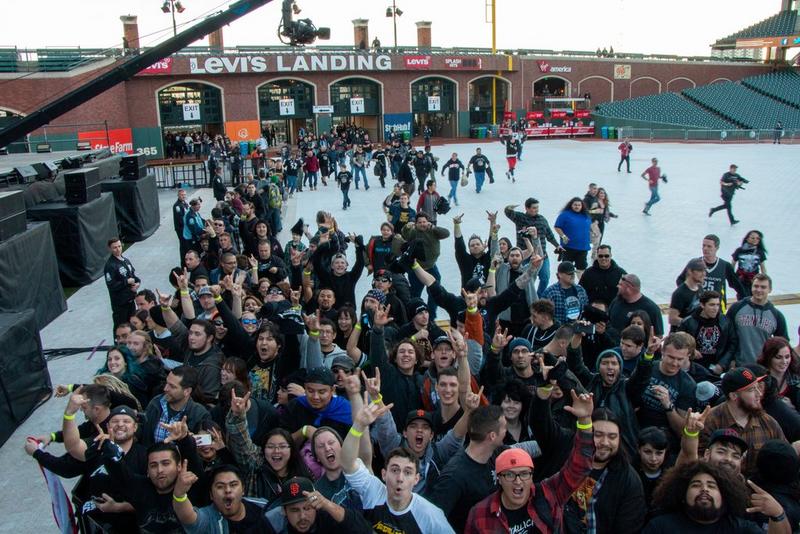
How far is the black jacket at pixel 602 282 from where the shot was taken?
759 cm

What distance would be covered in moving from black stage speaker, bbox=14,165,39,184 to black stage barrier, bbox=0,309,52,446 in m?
6.94

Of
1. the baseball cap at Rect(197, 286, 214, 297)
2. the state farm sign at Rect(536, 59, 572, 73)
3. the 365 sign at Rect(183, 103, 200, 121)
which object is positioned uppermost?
the state farm sign at Rect(536, 59, 572, 73)

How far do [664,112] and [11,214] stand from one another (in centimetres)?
4830

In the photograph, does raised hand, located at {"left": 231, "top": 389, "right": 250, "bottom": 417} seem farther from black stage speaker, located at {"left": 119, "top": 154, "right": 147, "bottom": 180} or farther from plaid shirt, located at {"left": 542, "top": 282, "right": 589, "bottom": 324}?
black stage speaker, located at {"left": 119, "top": 154, "right": 147, "bottom": 180}

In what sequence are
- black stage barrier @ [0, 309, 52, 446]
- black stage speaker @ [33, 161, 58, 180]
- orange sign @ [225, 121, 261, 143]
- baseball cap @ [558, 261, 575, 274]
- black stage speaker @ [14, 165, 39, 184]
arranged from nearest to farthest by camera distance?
1. baseball cap @ [558, 261, 575, 274]
2. black stage barrier @ [0, 309, 52, 446]
3. black stage speaker @ [14, 165, 39, 184]
4. black stage speaker @ [33, 161, 58, 180]
5. orange sign @ [225, 121, 261, 143]

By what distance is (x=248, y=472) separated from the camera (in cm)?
432

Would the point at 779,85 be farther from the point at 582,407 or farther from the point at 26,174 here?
the point at 582,407

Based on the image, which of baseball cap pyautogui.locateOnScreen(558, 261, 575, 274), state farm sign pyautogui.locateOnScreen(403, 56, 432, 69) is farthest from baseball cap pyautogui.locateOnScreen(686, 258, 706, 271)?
state farm sign pyautogui.locateOnScreen(403, 56, 432, 69)

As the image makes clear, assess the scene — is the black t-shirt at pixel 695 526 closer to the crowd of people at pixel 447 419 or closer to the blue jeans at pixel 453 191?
the crowd of people at pixel 447 419

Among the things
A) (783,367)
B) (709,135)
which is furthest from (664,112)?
(783,367)

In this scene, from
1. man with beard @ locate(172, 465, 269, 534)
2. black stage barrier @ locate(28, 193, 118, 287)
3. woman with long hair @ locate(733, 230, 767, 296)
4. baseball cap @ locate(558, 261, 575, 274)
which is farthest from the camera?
black stage barrier @ locate(28, 193, 118, 287)

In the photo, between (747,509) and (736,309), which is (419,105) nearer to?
(736,309)

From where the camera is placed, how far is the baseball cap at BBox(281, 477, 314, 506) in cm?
348

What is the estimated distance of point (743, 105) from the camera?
5131 centimetres
